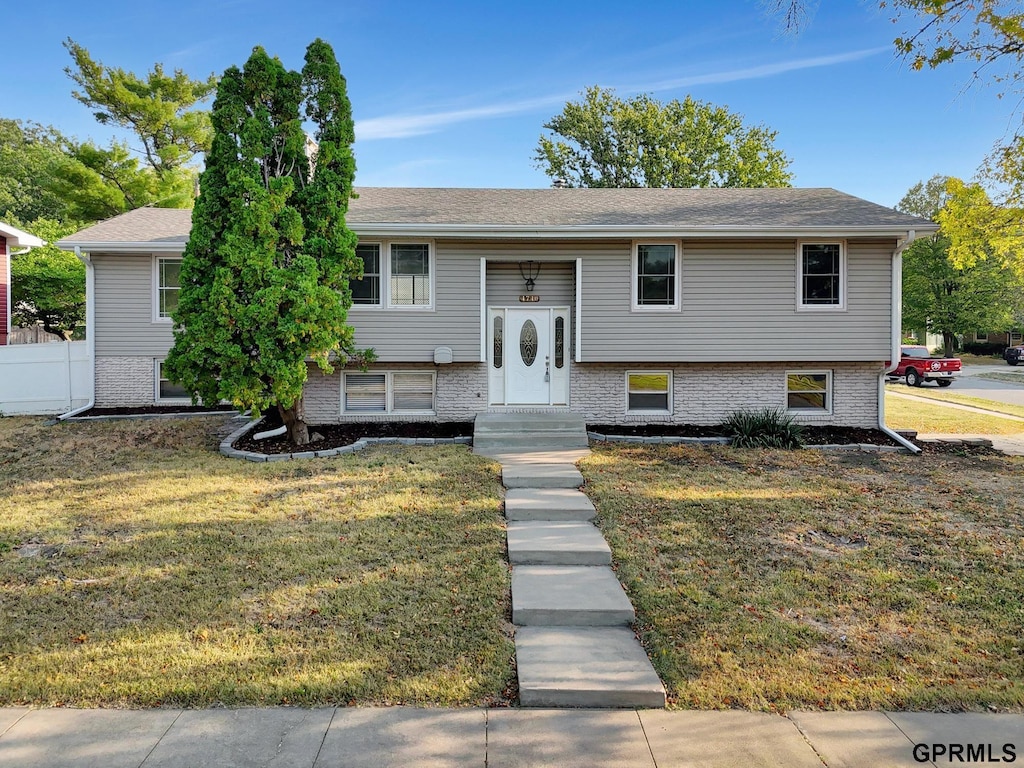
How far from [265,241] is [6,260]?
12.8 m

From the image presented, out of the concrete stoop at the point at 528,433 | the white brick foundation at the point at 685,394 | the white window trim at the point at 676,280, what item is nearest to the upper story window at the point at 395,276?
the white brick foundation at the point at 685,394

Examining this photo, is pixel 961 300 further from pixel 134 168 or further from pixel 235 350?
pixel 134 168

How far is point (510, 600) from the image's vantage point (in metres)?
4.45

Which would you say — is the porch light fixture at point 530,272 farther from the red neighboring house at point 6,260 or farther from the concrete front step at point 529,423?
the red neighboring house at point 6,260

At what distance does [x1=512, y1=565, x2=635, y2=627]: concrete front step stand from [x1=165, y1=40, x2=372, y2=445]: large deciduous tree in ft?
18.1

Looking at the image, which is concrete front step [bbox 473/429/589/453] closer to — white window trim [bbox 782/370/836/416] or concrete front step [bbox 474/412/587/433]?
concrete front step [bbox 474/412/587/433]

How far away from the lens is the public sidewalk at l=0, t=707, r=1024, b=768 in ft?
9.18

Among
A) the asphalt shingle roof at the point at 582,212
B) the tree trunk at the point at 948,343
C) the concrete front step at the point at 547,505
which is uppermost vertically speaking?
the asphalt shingle roof at the point at 582,212

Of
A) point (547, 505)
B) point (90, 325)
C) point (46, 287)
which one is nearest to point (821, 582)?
point (547, 505)

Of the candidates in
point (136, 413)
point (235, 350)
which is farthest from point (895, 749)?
point (136, 413)

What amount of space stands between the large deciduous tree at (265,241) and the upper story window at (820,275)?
26.5 feet

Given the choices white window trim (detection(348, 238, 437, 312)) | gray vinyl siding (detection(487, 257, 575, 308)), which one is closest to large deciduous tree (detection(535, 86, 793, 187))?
gray vinyl siding (detection(487, 257, 575, 308))

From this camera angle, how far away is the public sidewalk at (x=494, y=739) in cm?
280

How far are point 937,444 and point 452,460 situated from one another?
8.74 meters
